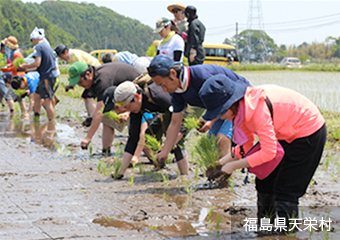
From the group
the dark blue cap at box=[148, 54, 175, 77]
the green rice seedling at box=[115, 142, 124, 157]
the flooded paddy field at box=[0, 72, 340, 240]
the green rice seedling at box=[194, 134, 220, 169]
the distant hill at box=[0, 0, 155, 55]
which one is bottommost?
the flooded paddy field at box=[0, 72, 340, 240]

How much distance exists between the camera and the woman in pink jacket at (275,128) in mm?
2445

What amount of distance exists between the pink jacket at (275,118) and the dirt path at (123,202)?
2.72 feet

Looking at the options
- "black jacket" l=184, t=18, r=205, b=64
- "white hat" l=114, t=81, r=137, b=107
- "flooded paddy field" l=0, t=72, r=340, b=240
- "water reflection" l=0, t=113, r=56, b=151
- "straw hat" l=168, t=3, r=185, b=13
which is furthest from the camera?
"water reflection" l=0, t=113, r=56, b=151

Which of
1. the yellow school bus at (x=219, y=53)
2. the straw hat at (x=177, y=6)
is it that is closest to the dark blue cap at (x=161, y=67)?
the straw hat at (x=177, y=6)

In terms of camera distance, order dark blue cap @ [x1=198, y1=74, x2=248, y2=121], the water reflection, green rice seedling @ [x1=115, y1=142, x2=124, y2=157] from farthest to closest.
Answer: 1. the water reflection
2. green rice seedling @ [x1=115, y1=142, x2=124, y2=157]
3. dark blue cap @ [x1=198, y1=74, x2=248, y2=121]

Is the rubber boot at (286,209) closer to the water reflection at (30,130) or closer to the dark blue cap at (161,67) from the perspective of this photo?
the dark blue cap at (161,67)

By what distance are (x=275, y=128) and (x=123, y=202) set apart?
1.77m

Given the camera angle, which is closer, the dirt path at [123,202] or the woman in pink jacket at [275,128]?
the woman in pink jacket at [275,128]

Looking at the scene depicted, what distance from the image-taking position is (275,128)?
2611 millimetres

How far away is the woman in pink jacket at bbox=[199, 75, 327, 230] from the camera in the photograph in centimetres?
245

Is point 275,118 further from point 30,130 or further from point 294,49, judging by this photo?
point 294,49

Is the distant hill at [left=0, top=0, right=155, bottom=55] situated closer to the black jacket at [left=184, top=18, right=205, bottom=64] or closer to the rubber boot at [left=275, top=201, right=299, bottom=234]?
the black jacket at [left=184, top=18, right=205, bottom=64]

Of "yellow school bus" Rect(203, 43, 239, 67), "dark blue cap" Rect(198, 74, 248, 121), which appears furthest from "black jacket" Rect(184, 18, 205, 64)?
"yellow school bus" Rect(203, 43, 239, 67)

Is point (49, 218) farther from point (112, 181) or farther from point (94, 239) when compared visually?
point (112, 181)
